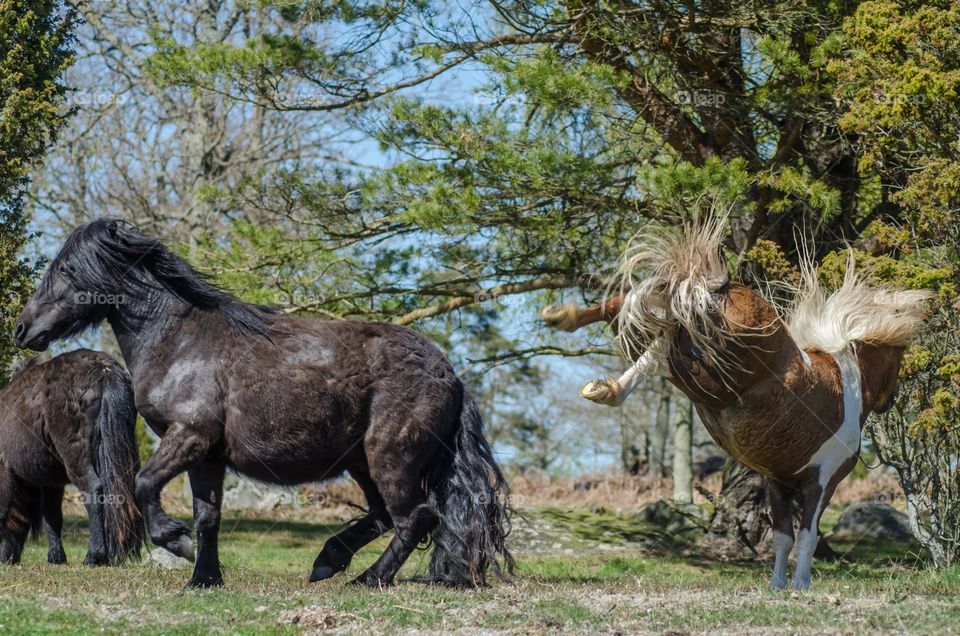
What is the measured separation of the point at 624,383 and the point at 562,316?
591mm

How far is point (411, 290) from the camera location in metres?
13.3

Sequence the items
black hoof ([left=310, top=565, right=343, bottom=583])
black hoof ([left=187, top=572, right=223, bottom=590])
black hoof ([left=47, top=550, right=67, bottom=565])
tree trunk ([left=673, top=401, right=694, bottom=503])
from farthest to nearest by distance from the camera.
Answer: tree trunk ([left=673, top=401, right=694, bottom=503]), black hoof ([left=47, top=550, right=67, bottom=565]), black hoof ([left=310, top=565, right=343, bottom=583]), black hoof ([left=187, top=572, right=223, bottom=590])

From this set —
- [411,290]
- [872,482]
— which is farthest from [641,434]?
[411,290]

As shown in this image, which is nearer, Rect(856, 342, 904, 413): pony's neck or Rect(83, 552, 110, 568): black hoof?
Rect(856, 342, 904, 413): pony's neck

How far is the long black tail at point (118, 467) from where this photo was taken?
8781 millimetres

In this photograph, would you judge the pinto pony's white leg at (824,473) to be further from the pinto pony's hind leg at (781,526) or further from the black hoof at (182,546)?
the black hoof at (182,546)

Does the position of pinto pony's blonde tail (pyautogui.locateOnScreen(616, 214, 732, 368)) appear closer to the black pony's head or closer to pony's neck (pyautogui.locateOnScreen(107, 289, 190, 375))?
the black pony's head

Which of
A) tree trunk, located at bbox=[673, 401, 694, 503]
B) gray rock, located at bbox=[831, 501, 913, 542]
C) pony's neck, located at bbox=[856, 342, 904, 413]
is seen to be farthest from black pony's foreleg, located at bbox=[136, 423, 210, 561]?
tree trunk, located at bbox=[673, 401, 694, 503]

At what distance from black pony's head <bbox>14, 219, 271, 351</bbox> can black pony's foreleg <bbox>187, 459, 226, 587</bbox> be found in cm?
103

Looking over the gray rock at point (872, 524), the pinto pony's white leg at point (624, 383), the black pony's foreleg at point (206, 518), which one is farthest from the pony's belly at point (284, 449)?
the gray rock at point (872, 524)

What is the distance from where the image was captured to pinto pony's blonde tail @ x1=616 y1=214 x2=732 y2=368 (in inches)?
245

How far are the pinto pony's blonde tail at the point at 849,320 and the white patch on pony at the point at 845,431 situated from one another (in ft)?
0.38

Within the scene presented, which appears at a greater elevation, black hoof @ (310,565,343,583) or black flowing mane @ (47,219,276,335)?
black flowing mane @ (47,219,276,335)

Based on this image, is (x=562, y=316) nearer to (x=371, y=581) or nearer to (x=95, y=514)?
(x=371, y=581)
